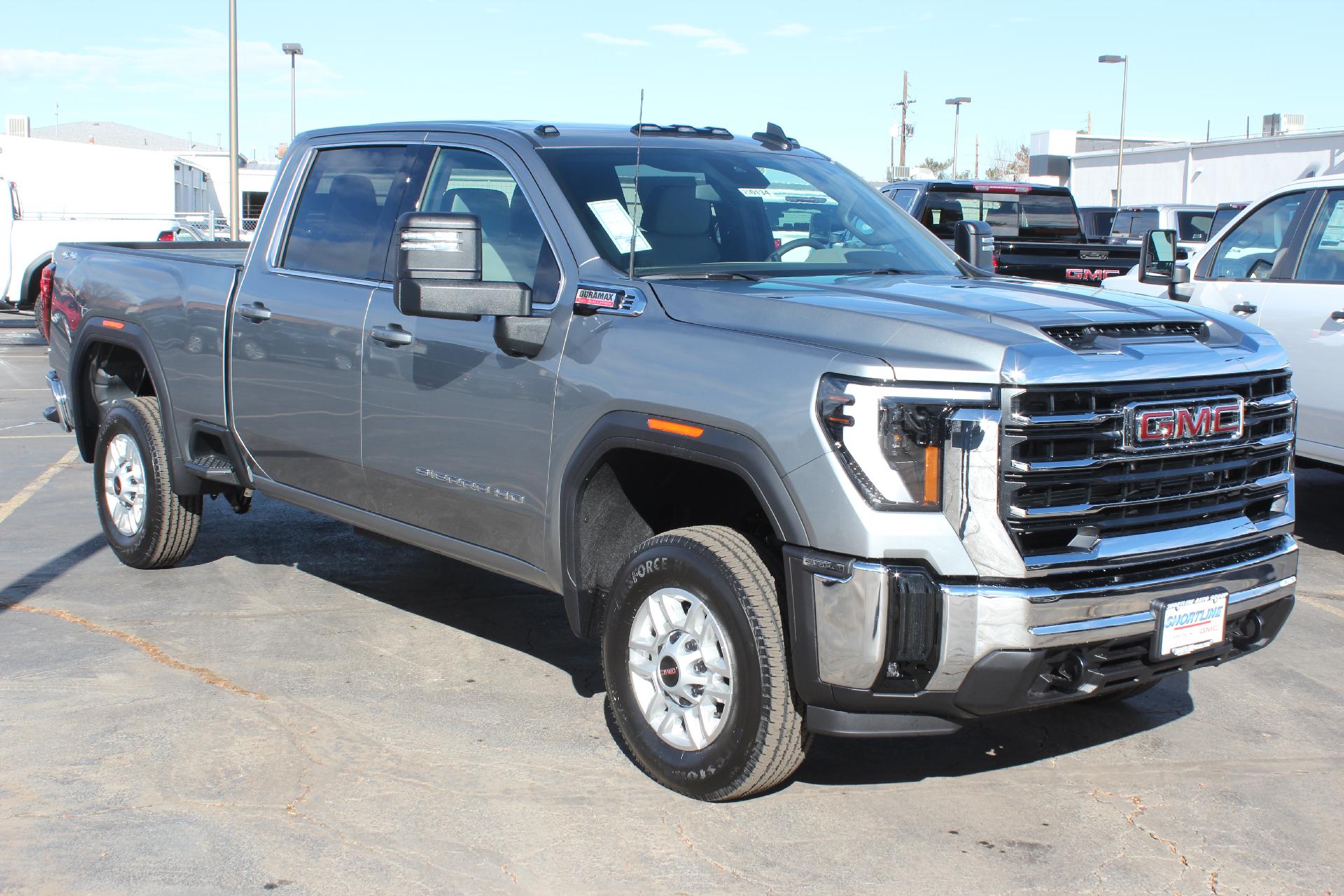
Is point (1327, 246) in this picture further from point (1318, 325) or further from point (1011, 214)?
point (1011, 214)

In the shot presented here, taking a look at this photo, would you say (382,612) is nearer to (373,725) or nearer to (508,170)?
(373,725)

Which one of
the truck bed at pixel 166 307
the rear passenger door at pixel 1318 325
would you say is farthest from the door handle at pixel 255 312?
the rear passenger door at pixel 1318 325

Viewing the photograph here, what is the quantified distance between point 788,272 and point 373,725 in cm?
213

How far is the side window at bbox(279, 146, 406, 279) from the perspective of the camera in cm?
547

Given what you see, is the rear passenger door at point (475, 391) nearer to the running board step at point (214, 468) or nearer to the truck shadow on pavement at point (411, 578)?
the truck shadow on pavement at point (411, 578)

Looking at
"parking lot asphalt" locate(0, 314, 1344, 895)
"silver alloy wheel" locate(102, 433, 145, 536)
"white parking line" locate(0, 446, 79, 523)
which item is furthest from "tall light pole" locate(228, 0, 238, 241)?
"parking lot asphalt" locate(0, 314, 1344, 895)

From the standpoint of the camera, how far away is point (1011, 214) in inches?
630

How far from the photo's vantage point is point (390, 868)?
12.4ft

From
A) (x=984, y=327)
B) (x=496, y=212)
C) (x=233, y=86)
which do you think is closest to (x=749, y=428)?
(x=984, y=327)

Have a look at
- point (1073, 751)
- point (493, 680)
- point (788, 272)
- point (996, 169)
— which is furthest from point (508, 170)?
point (996, 169)

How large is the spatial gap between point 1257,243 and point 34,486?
7832 mm

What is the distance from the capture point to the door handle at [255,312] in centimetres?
582

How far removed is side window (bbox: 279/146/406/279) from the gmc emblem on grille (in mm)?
2904

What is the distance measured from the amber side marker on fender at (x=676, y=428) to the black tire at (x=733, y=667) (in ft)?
1.02
